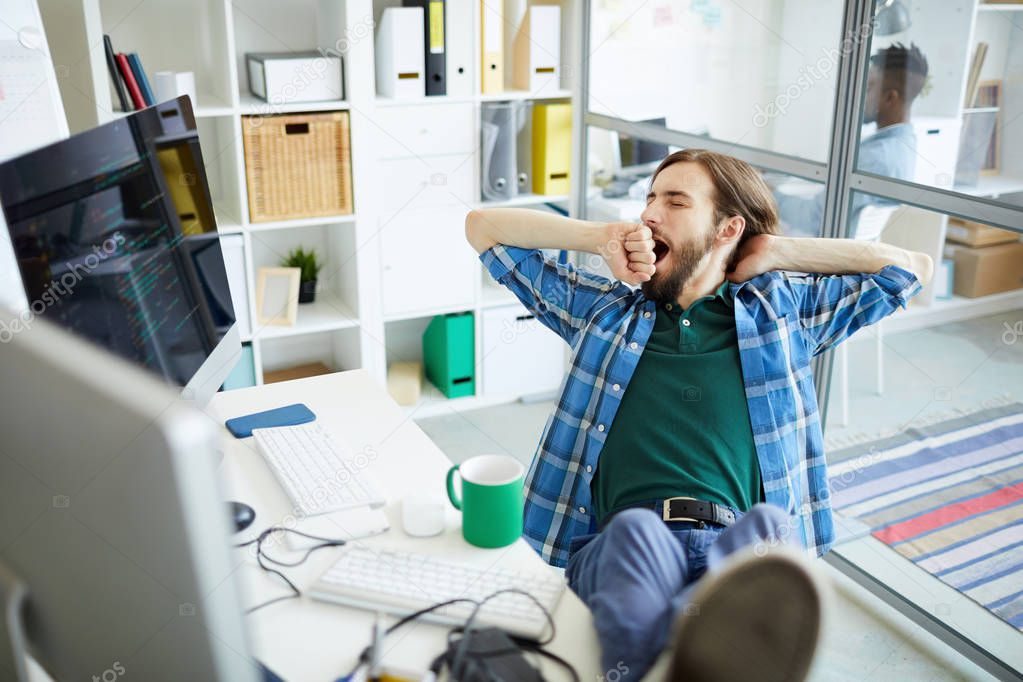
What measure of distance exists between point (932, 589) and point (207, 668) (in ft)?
7.24

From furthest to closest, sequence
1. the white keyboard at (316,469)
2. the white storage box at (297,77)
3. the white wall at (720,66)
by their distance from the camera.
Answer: the white storage box at (297,77), the white wall at (720,66), the white keyboard at (316,469)

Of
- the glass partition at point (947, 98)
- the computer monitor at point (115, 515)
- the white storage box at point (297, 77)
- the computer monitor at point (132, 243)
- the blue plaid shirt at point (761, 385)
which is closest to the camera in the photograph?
the computer monitor at point (115, 515)

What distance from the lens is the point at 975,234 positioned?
84.8 inches

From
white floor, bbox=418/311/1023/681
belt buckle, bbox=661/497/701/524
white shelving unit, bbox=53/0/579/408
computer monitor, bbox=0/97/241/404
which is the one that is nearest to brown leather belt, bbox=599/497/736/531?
belt buckle, bbox=661/497/701/524

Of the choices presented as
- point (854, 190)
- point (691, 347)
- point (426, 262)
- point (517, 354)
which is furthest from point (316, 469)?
point (517, 354)

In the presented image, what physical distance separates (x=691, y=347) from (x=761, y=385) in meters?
0.15

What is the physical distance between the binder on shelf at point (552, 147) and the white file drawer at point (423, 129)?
285mm

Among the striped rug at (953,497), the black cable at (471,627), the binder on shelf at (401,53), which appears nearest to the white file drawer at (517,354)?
the binder on shelf at (401,53)

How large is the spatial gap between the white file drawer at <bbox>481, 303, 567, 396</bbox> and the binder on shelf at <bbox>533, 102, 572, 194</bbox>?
0.49 m

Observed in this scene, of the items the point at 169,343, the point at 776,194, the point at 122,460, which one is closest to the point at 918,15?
the point at 776,194

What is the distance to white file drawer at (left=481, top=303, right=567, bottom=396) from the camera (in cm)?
352

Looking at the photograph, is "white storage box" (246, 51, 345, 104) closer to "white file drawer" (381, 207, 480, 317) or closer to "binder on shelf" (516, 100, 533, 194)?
"white file drawer" (381, 207, 480, 317)

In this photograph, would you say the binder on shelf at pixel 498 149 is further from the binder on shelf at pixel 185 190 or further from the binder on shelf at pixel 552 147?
the binder on shelf at pixel 185 190

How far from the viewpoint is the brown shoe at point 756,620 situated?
86 centimetres
